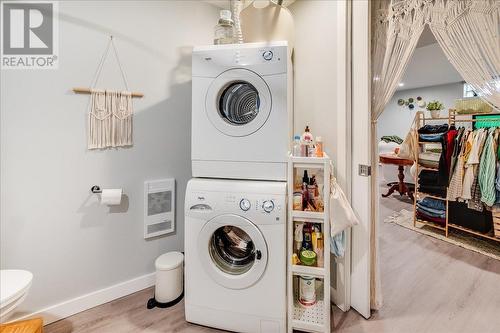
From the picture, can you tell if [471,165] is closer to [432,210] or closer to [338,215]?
[432,210]

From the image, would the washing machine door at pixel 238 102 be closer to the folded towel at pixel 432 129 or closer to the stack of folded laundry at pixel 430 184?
the folded towel at pixel 432 129

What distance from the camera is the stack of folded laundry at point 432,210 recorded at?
304 cm

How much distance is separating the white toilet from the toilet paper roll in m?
0.55

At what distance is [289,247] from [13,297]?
1455 mm

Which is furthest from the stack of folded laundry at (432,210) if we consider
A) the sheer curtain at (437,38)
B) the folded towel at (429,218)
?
the sheer curtain at (437,38)

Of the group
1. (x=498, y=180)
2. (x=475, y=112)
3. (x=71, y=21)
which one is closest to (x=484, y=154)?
(x=498, y=180)

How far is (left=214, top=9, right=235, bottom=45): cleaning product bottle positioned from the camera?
5.82 ft

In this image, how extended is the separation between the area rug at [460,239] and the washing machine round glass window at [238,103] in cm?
287

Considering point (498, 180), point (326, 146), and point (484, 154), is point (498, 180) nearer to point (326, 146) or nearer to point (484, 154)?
point (484, 154)

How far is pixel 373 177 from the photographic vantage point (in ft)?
5.49

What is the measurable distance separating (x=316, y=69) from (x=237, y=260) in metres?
Result: 1.55

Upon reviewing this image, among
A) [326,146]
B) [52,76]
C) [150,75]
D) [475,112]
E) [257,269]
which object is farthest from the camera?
[475,112]

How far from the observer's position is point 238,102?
5.71ft

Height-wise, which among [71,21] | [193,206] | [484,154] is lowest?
[193,206]
